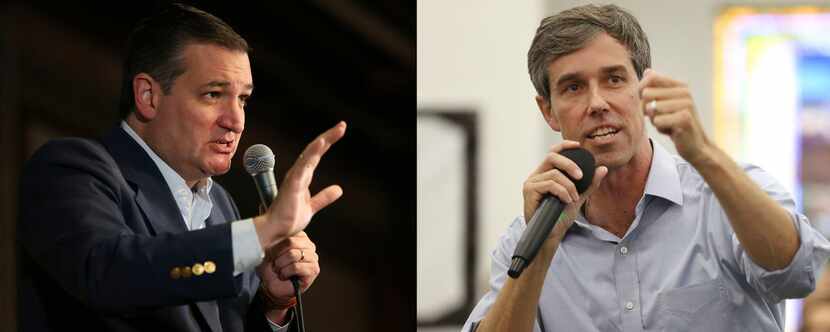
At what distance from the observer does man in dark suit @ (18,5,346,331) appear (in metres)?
1.30

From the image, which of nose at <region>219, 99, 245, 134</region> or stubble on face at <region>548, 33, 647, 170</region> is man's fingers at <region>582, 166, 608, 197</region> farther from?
nose at <region>219, 99, 245, 134</region>

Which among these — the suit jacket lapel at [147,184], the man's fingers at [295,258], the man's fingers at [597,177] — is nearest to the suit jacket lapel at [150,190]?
the suit jacket lapel at [147,184]

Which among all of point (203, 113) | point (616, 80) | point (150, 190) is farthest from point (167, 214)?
point (616, 80)

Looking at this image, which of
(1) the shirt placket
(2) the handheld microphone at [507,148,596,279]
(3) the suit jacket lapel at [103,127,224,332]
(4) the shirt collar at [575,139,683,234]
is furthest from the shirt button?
(3) the suit jacket lapel at [103,127,224,332]

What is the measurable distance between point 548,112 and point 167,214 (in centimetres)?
57

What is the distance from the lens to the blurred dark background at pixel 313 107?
160 centimetres

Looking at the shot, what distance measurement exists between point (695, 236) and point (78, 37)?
980 mm

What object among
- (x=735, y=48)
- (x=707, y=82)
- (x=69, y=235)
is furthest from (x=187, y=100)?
(x=735, y=48)

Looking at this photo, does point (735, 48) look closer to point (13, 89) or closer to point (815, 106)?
point (815, 106)

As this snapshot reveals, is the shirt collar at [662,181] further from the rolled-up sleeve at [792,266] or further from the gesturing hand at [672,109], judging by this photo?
the gesturing hand at [672,109]

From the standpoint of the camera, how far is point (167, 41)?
1493mm

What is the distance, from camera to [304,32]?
1713 mm

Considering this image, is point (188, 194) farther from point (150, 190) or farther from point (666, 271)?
point (666, 271)

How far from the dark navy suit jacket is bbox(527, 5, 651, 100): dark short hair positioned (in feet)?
1.69
